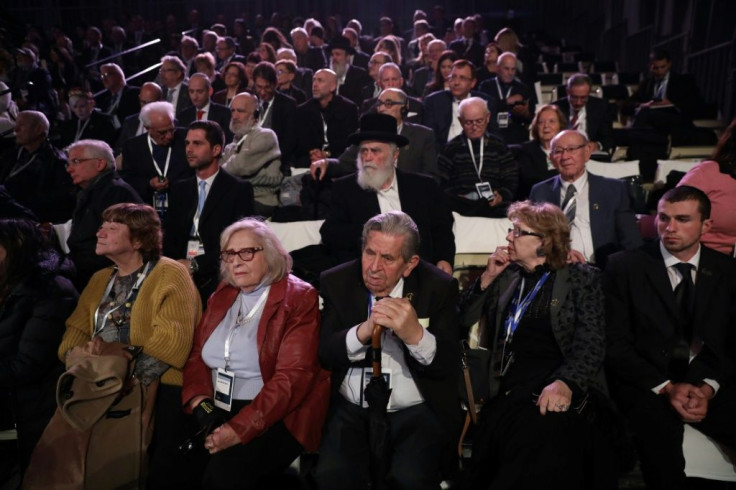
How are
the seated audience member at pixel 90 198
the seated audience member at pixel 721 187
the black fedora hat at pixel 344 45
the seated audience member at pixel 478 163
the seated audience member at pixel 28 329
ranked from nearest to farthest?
the seated audience member at pixel 28 329
the seated audience member at pixel 721 187
the seated audience member at pixel 90 198
the seated audience member at pixel 478 163
the black fedora hat at pixel 344 45

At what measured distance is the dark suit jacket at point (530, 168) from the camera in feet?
17.1

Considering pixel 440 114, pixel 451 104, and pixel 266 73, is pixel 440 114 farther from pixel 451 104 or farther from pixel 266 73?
pixel 266 73

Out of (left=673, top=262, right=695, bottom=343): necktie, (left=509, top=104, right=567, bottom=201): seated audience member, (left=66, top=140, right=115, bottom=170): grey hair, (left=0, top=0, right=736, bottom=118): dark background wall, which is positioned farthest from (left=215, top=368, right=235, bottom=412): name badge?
(left=0, top=0, right=736, bottom=118): dark background wall

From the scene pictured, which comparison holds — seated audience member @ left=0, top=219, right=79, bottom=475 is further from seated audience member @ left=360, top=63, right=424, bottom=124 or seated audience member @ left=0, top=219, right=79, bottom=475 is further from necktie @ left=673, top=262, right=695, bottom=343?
seated audience member @ left=360, top=63, right=424, bottom=124

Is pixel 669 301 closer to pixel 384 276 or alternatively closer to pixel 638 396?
pixel 638 396

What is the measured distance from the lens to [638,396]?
2.84 m

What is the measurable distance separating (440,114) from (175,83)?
3129mm

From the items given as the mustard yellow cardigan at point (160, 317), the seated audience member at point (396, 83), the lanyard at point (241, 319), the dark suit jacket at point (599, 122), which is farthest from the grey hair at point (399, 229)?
the dark suit jacket at point (599, 122)

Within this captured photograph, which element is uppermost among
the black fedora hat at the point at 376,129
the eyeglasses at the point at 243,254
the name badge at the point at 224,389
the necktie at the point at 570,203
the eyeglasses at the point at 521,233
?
the black fedora hat at the point at 376,129

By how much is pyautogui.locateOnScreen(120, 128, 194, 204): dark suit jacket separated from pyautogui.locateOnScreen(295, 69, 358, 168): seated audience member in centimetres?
133

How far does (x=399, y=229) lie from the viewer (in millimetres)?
2633

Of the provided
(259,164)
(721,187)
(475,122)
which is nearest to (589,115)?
(475,122)

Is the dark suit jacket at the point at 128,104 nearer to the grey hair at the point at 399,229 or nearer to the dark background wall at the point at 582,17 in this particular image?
the dark background wall at the point at 582,17

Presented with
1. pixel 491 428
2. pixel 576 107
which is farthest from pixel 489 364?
pixel 576 107
